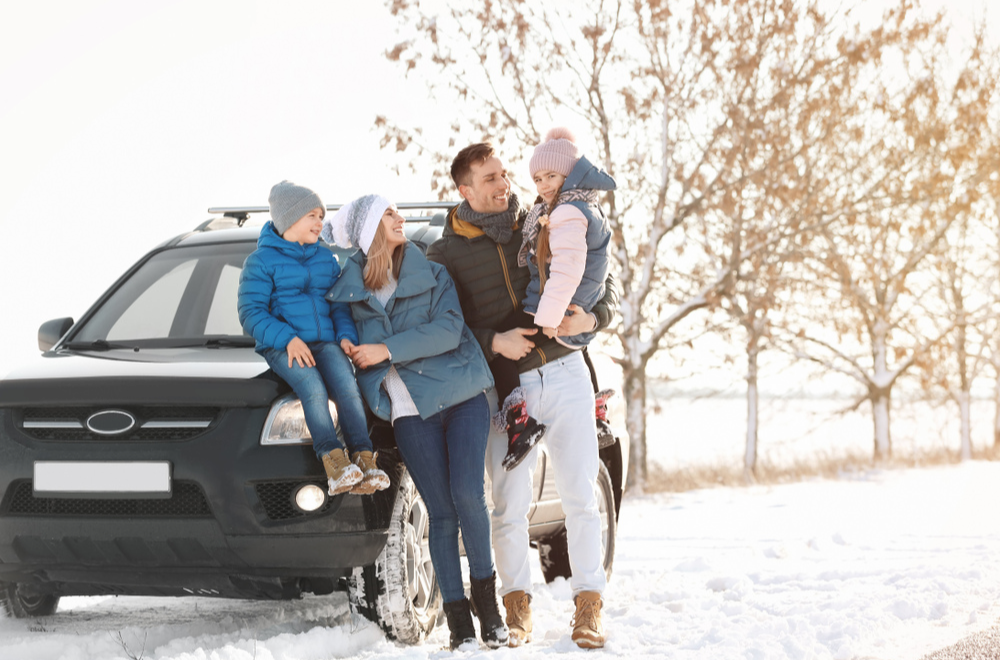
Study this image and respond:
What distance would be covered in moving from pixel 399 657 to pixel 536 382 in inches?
51.5

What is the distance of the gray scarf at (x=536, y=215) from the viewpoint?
449 cm

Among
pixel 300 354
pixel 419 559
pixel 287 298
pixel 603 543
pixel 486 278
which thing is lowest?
pixel 603 543

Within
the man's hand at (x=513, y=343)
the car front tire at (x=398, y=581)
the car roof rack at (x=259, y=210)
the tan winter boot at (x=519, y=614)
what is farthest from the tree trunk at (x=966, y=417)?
the car front tire at (x=398, y=581)

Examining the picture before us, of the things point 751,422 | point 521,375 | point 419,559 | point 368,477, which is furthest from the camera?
point 751,422

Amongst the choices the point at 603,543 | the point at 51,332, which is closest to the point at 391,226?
the point at 51,332

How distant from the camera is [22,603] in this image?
17.1 ft

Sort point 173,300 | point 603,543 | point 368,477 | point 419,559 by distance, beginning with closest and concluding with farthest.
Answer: point 368,477 → point 419,559 → point 173,300 → point 603,543

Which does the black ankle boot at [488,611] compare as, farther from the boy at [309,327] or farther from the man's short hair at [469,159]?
the man's short hair at [469,159]

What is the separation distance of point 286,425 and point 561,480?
1328mm

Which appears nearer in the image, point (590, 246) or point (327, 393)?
point (327, 393)

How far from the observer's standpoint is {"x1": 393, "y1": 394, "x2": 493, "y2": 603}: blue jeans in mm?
4305

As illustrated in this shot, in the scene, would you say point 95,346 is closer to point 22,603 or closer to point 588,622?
point 22,603

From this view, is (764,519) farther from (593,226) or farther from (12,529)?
(12,529)

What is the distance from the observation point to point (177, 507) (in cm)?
405
